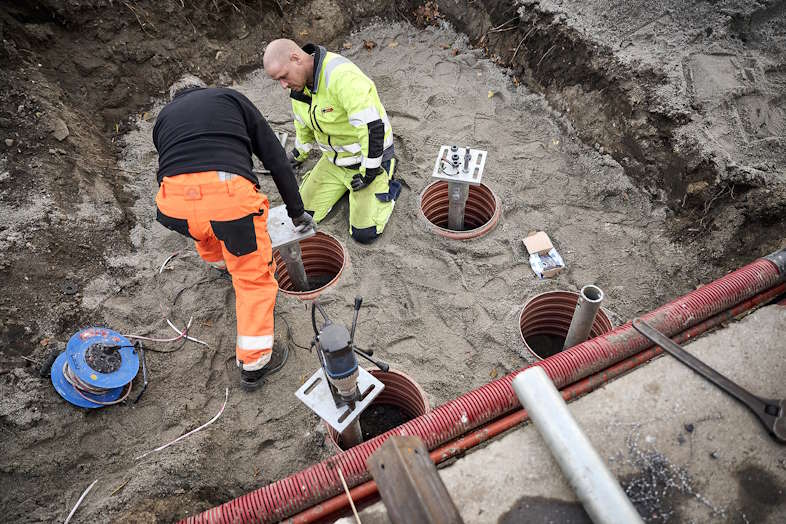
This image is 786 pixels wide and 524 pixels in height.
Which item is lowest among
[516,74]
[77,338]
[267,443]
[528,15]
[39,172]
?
[267,443]

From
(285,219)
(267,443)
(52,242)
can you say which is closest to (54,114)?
(52,242)

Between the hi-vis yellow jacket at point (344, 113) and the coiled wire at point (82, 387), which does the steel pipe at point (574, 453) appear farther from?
the coiled wire at point (82, 387)

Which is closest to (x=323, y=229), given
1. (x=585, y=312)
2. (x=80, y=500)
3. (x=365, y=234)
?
(x=365, y=234)

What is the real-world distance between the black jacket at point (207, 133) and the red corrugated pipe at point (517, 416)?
192cm

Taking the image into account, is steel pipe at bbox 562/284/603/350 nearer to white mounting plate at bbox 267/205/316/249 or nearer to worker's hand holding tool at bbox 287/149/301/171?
white mounting plate at bbox 267/205/316/249

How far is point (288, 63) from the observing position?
11.1 ft

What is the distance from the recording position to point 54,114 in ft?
13.2

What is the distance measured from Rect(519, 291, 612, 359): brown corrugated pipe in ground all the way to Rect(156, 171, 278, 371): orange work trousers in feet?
6.19

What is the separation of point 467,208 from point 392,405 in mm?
2075

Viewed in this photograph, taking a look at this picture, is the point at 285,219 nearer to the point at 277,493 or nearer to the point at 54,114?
the point at 277,493

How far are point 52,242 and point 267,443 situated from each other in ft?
7.47

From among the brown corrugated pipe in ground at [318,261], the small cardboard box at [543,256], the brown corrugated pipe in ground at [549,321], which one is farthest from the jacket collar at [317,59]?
the brown corrugated pipe in ground at [549,321]

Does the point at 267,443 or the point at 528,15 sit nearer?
the point at 267,443

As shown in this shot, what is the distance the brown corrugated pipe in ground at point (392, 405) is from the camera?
3.16 m
